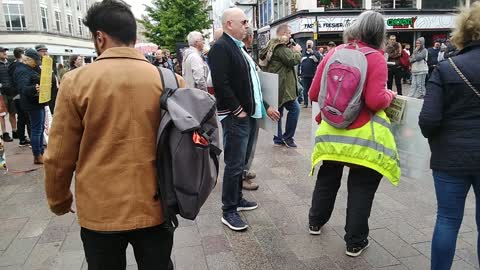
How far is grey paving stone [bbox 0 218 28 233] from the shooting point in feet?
13.4

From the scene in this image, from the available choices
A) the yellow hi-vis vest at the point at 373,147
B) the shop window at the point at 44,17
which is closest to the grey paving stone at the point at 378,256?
the yellow hi-vis vest at the point at 373,147

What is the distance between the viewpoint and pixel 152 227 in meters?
1.97

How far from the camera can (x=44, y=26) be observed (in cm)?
Answer: 5541

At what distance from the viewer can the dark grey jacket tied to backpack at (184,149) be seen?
1807 millimetres

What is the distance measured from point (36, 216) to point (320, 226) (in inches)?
118

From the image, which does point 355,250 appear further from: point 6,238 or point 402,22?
point 402,22

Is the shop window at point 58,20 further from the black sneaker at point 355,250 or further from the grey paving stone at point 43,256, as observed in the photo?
the black sneaker at point 355,250

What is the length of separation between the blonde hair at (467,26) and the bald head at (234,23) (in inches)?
67.6

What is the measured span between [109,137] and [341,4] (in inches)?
1024

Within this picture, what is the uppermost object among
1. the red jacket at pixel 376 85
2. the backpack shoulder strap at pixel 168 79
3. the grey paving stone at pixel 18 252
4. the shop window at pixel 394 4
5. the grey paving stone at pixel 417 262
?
the shop window at pixel 394 4

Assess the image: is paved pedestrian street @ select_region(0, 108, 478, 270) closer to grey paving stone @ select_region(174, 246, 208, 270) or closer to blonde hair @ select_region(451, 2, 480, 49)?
grey paving stone @ select_region(174, 246, 208, 270)

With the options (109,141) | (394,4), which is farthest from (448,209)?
(394,4)

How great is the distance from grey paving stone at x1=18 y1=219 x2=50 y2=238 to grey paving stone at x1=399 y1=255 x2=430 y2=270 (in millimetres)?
3284

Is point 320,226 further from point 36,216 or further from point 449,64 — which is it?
point 36,216
